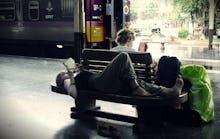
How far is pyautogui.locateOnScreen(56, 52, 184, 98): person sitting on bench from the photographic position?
3.43 metres

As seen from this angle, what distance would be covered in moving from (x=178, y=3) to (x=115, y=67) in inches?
463

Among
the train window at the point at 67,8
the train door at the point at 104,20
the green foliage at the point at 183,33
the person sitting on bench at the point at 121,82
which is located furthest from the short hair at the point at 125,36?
the green foliage at the point at 183,33

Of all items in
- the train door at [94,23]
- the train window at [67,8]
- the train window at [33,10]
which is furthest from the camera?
the train window at [33,10]

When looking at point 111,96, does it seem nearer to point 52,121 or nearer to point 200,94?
point 52,121

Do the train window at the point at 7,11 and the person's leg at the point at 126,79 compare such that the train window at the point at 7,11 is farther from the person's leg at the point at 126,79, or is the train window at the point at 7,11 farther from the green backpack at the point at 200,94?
the green backpack at the point at 200,94

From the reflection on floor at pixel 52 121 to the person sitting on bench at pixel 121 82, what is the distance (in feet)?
1.36

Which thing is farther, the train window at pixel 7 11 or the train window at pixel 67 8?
the train window at pixel 7 11

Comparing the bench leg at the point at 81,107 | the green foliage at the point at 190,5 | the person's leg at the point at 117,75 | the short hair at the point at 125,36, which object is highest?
the green foliage at the point at 190,5

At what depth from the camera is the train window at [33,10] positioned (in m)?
10.2

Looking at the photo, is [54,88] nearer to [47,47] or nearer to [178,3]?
[47,47]

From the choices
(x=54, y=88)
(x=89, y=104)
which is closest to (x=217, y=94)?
(x=89, y=104)

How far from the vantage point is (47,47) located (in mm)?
10336

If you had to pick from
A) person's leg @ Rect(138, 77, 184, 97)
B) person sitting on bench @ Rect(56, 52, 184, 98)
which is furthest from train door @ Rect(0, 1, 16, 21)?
person's leg @ Rect(138, 77, 184, 97)

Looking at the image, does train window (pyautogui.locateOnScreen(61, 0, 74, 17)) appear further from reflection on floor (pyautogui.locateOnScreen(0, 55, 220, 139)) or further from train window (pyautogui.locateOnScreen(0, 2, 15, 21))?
reflection on floor (pyautogui.locateOnScreen(0, 55, 220, 139))
